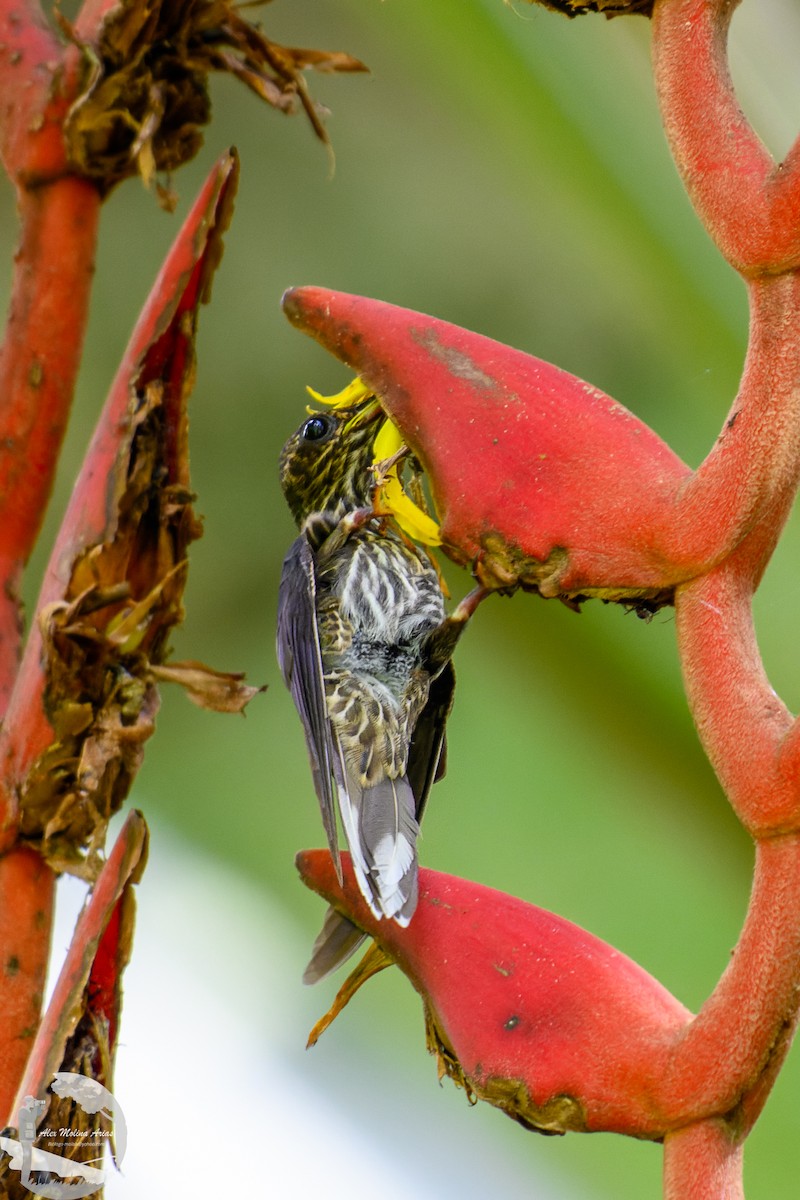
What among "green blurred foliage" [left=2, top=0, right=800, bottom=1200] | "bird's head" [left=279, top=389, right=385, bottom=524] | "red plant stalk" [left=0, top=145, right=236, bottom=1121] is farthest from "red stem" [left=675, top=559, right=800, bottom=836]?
"green blurred foliage" [left=2, top=0, right=800, bottom=1200]

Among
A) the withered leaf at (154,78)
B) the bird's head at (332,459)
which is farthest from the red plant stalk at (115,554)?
the bird's head at (332,459)

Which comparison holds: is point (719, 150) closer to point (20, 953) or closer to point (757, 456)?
point (757, 456)

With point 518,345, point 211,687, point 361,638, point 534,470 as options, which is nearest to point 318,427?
point 361,638

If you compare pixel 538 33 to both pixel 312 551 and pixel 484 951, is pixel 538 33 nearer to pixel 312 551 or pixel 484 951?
pixel 312 551

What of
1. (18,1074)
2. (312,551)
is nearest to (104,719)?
(18,1074)

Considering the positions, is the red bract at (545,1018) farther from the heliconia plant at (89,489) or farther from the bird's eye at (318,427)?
the bird's eye at (318,427)

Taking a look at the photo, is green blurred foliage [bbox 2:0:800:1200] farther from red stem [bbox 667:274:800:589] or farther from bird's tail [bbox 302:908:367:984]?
red stem [bbox 667:274:800:589]
